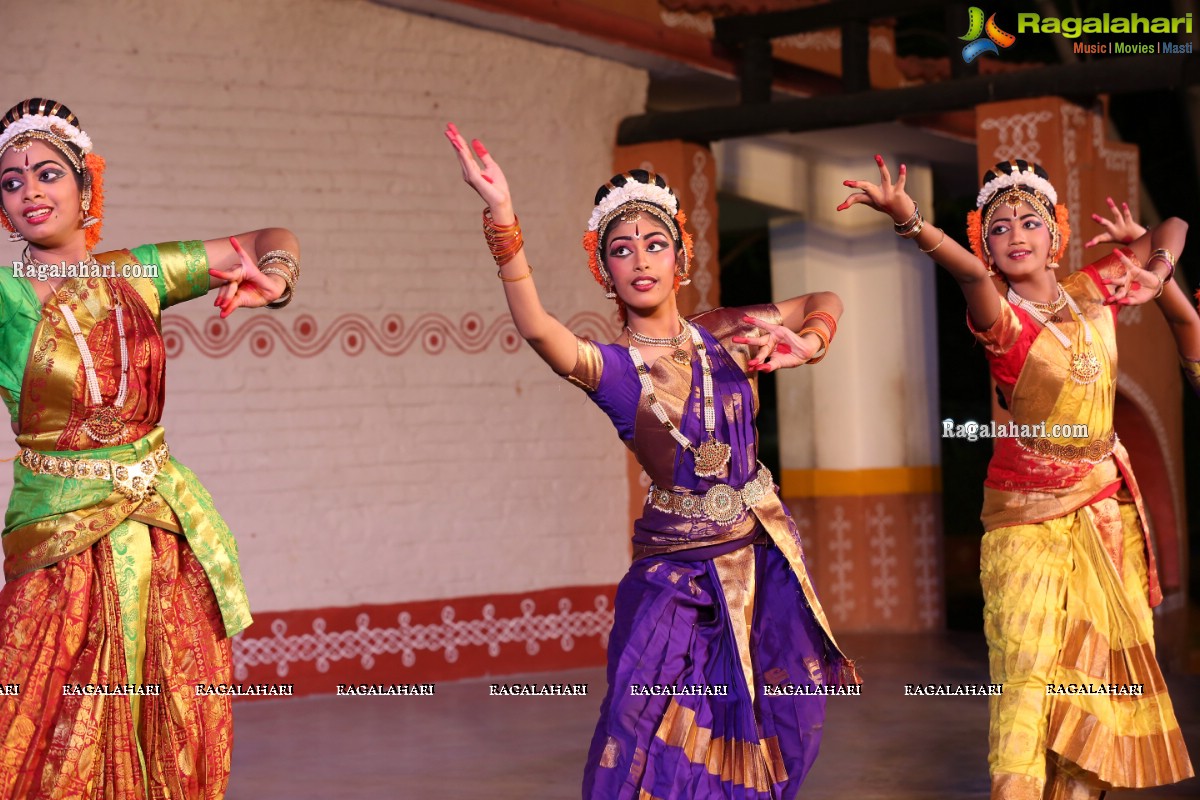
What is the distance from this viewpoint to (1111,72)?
22.1ft

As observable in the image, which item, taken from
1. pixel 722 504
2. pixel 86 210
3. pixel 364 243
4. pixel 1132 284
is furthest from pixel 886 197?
pixel 364 243

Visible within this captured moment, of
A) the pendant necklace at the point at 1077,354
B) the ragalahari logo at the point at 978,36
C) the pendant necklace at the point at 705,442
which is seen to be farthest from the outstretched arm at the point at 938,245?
the ragalahari logo at the point at 978,36

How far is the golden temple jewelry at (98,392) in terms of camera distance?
384cm

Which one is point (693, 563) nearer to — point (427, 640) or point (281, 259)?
point (281, 259)

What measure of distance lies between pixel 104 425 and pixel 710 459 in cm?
139

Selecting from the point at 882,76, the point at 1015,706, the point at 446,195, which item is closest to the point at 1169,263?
the point at 1015,706

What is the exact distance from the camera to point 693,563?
4.05 meters

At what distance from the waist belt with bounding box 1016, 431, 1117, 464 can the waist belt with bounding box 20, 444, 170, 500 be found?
7.74ft

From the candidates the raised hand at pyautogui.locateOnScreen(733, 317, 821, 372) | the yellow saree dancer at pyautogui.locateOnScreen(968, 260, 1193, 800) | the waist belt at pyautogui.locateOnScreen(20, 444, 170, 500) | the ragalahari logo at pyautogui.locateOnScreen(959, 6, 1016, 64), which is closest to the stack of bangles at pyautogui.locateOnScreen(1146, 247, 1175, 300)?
the yellow saree dancer at pyautogui.locateOnScreen(968, 260, 1193, 800)

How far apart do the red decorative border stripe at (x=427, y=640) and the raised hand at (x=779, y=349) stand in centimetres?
366

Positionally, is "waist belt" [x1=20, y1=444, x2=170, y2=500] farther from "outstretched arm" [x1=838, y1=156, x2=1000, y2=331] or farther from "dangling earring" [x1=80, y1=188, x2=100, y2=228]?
"outstretched arm" [x1=838, y1=156, x2=1000, y2=331]

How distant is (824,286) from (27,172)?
19.3 feet

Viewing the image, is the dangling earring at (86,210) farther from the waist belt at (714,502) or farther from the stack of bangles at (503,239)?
the waist belt at (714,502)

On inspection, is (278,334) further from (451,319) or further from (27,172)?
(27,172)
